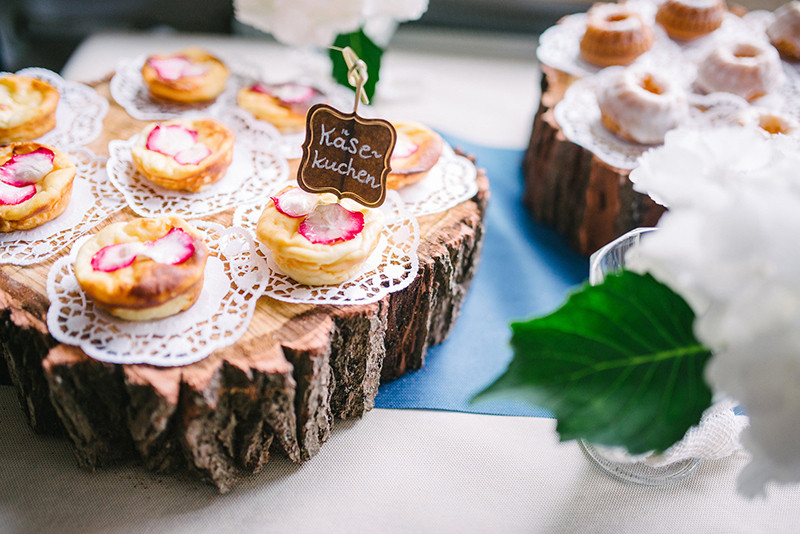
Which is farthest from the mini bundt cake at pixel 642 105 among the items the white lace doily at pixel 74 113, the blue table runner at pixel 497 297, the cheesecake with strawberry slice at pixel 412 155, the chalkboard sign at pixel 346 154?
the white lace doily at pixel 74 113

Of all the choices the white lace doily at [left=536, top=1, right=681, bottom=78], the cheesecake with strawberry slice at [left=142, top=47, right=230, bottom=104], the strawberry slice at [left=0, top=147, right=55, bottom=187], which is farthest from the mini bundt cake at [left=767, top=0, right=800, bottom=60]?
the strawberry slice at [left=0, top=147, right=55, bottom=187]

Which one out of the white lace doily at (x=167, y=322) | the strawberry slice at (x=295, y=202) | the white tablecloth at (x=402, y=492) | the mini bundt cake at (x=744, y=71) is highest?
the mini bundt cake at (x=744, y=71)

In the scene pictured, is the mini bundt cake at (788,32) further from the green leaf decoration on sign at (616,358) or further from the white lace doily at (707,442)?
the green leaf decoration on sign at (616,358)

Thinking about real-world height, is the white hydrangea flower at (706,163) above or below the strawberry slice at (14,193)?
above

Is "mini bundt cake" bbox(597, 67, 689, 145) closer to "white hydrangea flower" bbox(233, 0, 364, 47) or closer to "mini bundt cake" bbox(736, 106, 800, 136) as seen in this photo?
"mini bundt cake" bbox(736, 106, 800, 136)

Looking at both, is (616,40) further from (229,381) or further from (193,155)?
(229,381)

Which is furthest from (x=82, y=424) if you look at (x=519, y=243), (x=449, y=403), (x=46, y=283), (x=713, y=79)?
(x=713, y=79)

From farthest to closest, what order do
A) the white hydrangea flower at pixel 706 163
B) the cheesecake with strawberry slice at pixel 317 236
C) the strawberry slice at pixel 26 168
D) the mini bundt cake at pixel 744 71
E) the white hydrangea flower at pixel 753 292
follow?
the mini bundt cake at pixel 744 71 → the strawberry slice at pixel 26 168 → the cheesecake with strawberry slice at pixel 317 236 → the white hydrangea flower at pixel 706 163 → the white hydrangea flower at pixel 753 292
